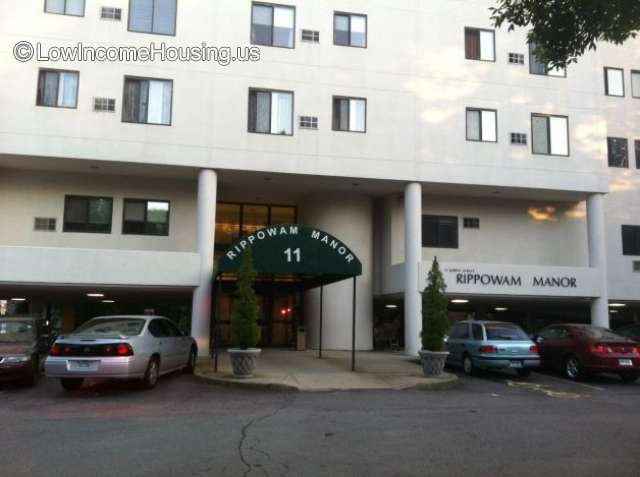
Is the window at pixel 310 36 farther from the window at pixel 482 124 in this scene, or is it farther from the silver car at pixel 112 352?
the silver car at pixel 112 352

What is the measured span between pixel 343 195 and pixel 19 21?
12369 millimetres

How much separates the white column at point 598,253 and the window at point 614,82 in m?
5.97

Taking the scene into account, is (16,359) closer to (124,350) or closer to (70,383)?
(70,383)

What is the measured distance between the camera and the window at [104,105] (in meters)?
19.3

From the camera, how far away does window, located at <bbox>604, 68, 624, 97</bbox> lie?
1021 inches

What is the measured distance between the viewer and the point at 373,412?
10.1 meters

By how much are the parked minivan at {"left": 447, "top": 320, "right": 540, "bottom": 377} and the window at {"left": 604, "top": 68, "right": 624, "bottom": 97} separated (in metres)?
15.1

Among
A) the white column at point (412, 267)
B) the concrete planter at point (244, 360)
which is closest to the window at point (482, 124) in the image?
the white column at point (412, 267)

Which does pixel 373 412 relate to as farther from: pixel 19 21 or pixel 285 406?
pixel 19 21

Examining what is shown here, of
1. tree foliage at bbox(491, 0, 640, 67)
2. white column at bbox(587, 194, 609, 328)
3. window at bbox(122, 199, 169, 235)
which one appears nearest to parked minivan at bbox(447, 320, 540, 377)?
white column at bbox(587, 194, 609, 328)

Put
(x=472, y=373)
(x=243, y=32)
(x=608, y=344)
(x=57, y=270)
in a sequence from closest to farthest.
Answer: (x=608, y=344) → (x=472, y=373) → (x=57, y=270) → (x=243, y=32)

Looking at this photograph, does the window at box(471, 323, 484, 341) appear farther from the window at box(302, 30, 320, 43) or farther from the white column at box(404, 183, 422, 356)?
the window at box(302, 30, 320, 43)

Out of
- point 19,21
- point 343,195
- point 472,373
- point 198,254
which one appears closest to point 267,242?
point 198,254

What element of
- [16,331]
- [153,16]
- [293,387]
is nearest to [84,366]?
[16,331]
